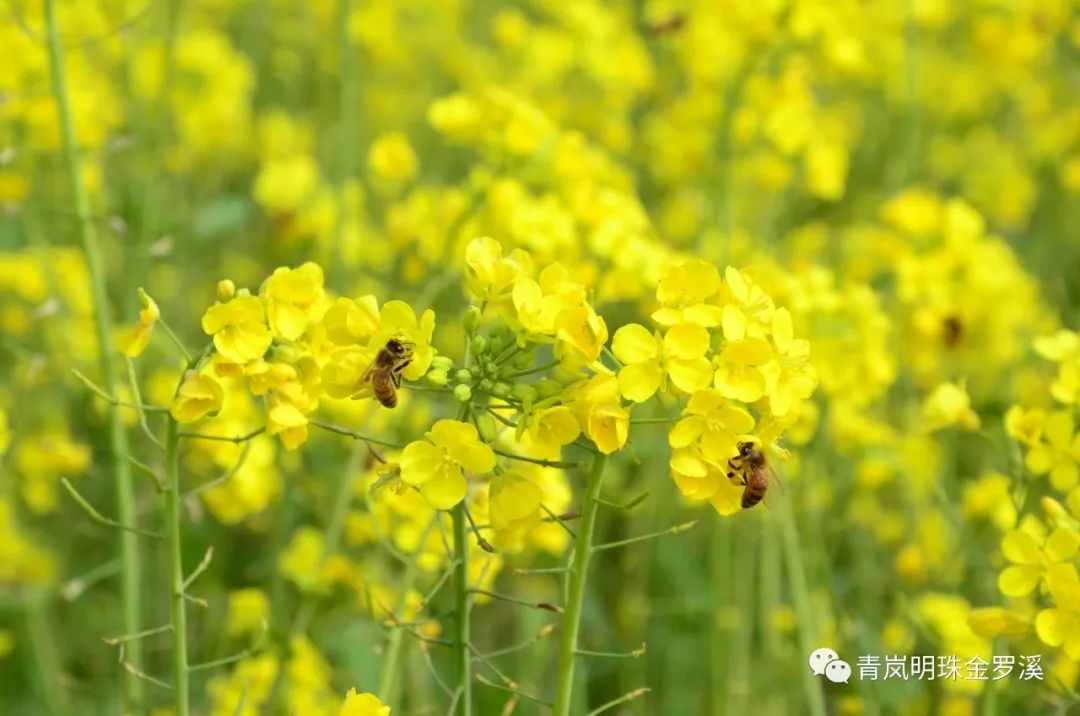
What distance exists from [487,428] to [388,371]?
0.10 meters

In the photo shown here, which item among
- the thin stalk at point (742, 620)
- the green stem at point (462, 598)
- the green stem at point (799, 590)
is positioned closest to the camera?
the green stem at point (462, 598)

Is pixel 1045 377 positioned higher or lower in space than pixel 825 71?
lower

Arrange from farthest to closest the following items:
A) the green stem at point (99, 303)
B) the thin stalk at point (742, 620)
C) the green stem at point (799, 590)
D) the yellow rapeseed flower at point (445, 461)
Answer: the thin stalk at point (742, 620) → the green stem at point (799, 590) → the green stem at point (99, 303) → the yellow rapeseed flower at point (445, 461)

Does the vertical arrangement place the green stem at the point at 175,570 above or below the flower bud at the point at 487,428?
below

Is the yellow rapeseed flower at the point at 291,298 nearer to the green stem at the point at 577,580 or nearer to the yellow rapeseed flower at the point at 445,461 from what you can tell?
the yellow rapeseed flower at the point at 445,461

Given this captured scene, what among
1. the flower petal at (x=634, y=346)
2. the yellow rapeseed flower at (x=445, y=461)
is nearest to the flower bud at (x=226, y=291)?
the yellow rapeseed flower at (x=445, y=461)

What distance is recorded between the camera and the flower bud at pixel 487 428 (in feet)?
3.80

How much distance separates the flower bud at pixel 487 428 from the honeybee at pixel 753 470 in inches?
8.2

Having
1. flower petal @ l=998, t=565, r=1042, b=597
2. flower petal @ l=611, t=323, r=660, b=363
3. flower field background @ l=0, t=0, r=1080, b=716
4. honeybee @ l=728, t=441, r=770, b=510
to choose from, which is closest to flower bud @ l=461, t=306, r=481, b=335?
flower field background @ l=0, t=0, r=1080, b=716

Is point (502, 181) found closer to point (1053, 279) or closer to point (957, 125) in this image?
point (1053, 279)

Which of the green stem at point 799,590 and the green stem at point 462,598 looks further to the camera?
the green stem at point 799,590

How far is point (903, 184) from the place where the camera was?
3.01 m


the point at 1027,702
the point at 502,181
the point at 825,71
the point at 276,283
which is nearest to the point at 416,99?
the point at 825,71

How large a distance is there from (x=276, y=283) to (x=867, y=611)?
1590 millimetres
